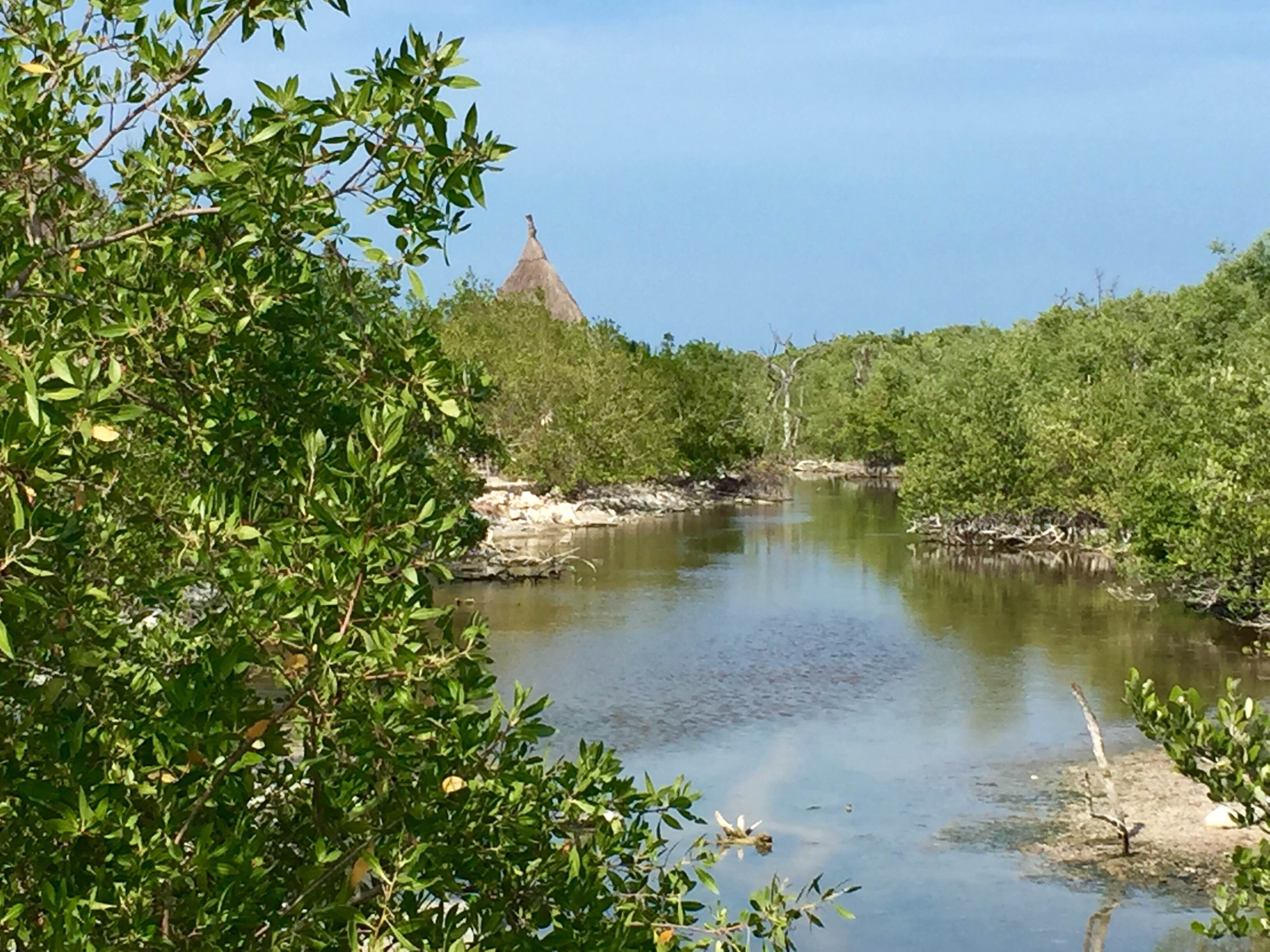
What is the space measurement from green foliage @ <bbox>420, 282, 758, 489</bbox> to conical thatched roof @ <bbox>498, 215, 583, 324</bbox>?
308 inches

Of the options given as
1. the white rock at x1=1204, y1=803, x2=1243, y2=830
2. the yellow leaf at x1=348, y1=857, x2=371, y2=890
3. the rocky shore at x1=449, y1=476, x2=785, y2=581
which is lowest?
the white rock at x1=1204, y1=803, x2=1243, y2=830

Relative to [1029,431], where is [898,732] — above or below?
below

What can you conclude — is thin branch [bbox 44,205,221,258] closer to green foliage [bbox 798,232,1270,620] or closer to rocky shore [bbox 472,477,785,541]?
green foliage [bbox 798,232,1270,620]

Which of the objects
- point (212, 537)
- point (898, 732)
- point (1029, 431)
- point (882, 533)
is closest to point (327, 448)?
point (212, 537)

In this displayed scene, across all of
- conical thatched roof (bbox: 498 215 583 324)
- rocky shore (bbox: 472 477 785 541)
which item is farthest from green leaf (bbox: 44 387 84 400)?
conical thatched roof (bbox: 498 215 583 324)

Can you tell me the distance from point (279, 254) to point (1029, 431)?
122 ft

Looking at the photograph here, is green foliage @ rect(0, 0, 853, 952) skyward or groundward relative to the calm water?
skyward

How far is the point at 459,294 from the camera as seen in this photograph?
71.7 metres

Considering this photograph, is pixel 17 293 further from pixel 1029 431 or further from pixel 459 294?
pixel 459 294

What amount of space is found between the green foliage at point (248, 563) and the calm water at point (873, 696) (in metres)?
9.17

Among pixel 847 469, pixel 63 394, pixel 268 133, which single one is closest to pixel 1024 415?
pixel 268 133

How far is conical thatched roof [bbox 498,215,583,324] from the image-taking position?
254 feet

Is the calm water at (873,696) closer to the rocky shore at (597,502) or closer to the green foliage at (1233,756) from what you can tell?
the green foliage at (1233,756)

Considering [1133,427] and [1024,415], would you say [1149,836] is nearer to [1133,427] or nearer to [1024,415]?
[1133,427]
